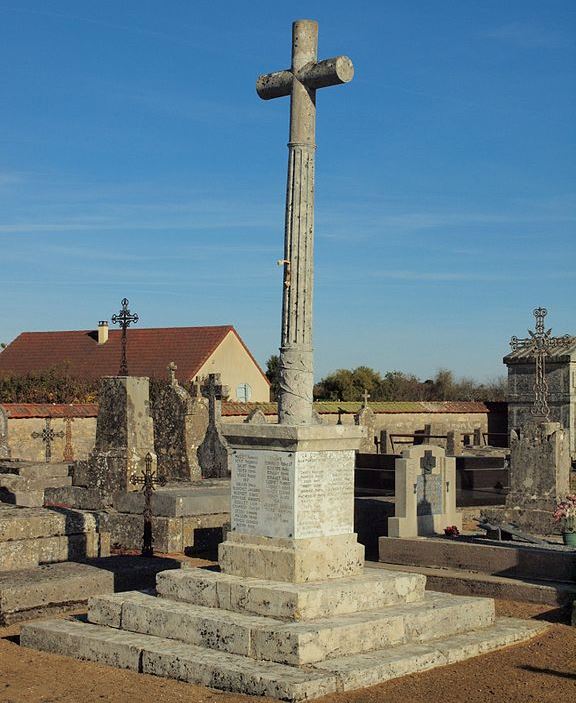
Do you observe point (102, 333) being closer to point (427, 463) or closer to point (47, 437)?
point (47, 437)

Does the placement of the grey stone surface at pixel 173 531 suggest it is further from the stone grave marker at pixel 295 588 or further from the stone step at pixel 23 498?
the stone grave marker at pixel 295 588

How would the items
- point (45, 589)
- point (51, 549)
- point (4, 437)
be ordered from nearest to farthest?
point (45, 589) < point (51, 549) < point (4, 437)

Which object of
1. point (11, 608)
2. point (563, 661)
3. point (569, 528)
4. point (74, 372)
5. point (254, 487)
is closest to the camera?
point (563, 661)

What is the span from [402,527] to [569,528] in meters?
2.00

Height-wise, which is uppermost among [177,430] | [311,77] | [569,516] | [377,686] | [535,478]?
[311,77]

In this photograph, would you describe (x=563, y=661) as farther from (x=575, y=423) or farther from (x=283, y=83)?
(x=575, y=423)

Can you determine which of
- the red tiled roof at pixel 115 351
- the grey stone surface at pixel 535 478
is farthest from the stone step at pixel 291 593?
the red tiled roof at pixel 115 351

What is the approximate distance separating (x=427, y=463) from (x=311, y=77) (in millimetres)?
6490

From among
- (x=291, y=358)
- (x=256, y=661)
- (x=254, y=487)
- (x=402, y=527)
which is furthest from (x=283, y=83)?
(x=402, y=527)

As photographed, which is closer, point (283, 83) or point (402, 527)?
point (283, 83)

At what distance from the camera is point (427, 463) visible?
1378 centimetres

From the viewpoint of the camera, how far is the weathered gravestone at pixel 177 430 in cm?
2120

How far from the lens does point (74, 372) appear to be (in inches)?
1578

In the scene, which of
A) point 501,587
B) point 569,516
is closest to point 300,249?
point 501,587
